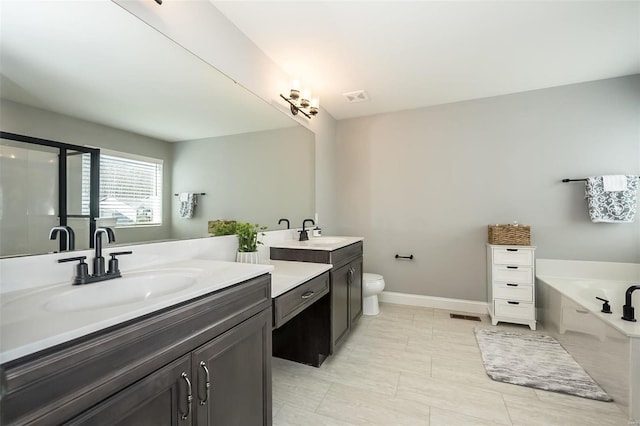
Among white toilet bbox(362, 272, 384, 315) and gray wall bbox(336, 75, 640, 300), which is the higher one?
gray wall bbox(336, 75, 640, 300)

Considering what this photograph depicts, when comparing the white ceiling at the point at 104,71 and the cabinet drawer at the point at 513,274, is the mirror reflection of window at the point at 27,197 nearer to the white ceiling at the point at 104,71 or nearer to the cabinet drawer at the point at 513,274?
the white ceiling at the point at 104,71

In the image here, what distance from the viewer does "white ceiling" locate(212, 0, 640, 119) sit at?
5.73ft

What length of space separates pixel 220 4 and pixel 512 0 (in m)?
1.83

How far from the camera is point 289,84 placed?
2.52m

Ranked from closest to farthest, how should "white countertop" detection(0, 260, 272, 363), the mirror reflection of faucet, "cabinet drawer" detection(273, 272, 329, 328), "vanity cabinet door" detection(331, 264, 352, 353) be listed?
"white countertop" detection(0, 260, 272, 363) < the mirror reflection of faucet < "cabinet drawer" detection(273, 272, 329, 328) < "vanity cabinet door" detection(331, 264, 352, 353)

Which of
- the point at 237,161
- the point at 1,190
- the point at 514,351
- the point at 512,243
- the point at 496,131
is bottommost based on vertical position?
the point at 514,351

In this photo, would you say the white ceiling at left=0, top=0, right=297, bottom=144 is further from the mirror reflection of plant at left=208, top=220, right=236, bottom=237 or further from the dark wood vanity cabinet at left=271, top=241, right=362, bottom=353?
the dark wood vanity cabinet at left=271, top=241, right=362, bottom=353

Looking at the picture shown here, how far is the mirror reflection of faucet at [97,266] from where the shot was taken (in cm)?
97

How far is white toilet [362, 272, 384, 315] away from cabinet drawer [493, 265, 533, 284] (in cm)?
116

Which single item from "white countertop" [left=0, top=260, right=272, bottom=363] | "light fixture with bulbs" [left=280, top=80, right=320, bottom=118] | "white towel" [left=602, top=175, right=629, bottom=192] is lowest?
"white countertop" [left=0, top=260, right=272, bottom=363]

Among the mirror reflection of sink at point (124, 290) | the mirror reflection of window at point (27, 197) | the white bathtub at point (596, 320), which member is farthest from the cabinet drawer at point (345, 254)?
the white bathtub at point (596, 320)

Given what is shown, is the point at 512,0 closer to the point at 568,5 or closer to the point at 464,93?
the point at 568,5

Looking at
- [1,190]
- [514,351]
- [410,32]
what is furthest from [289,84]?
[514,351]

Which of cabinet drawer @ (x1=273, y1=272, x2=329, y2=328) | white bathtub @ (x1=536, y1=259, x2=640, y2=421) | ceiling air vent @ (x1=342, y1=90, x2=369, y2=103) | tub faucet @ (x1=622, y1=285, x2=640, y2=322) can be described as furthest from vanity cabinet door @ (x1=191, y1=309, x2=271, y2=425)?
ceiling air vent @ (x1=342, y1=90, x2=369, y2=103)
